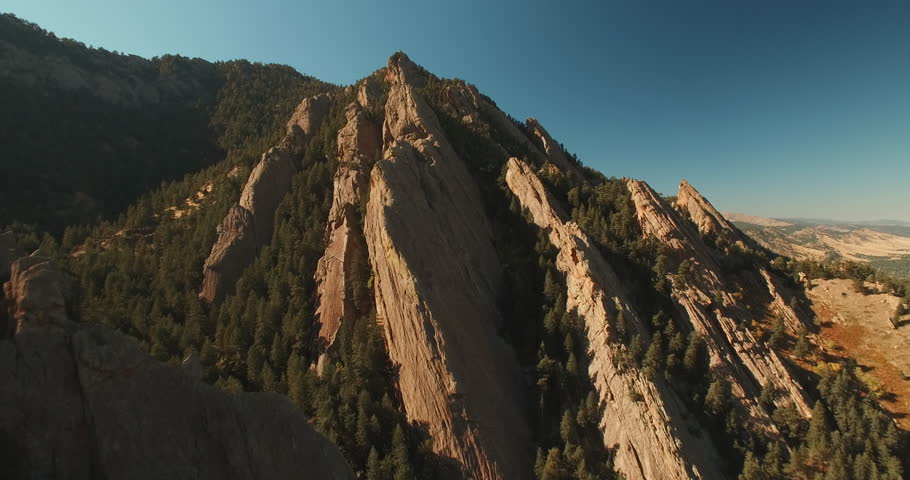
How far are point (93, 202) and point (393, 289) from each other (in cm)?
11173

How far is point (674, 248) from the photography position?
43594 millimetres

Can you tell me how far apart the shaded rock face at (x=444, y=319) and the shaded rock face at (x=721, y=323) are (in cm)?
1999

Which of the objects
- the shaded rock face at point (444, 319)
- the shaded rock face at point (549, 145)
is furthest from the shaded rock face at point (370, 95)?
the shaded rock face at point (549, 145)

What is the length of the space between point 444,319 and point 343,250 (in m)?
18.0

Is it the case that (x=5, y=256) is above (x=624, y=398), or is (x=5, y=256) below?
above

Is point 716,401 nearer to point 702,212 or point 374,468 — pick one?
point 374,468

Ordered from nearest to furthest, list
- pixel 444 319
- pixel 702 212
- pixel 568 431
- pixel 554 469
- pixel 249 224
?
1. pixel 554 469
2. pixel 568 431
3. pixel 444 319
4. pixel 249 224
5. pixel 702 212

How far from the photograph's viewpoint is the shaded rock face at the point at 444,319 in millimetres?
28938

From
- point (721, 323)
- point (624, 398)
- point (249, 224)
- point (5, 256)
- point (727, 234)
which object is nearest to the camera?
point (5, 256)

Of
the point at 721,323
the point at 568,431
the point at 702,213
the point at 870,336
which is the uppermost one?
the point at 702,213

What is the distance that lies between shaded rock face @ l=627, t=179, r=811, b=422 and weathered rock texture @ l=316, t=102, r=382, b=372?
37.6 metres

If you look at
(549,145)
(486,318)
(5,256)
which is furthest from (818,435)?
(549,145)

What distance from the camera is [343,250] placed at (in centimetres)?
4375

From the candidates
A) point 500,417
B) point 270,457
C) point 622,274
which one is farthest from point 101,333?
point 622,274
